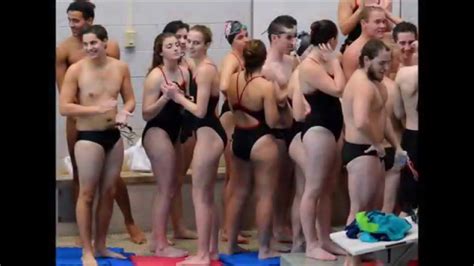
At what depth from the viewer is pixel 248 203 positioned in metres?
6.03

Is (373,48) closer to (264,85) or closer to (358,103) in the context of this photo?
(358,103)

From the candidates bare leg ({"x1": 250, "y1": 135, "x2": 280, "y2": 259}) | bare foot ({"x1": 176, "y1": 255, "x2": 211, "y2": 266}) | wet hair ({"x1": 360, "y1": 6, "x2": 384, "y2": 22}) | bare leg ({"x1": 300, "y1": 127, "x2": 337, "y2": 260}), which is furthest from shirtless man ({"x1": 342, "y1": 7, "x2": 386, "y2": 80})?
bare foot ({"x1": 176, "y1": 255, "x2": 211, "y2": 266})

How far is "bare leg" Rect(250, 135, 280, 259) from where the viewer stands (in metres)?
5.93

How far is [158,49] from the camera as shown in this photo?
5.83 m

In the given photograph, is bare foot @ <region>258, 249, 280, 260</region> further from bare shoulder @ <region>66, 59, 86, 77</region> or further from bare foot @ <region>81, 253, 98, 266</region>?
bare shoulder @ <region>66, 59, 86, 77</region>

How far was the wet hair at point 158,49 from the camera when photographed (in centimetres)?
581

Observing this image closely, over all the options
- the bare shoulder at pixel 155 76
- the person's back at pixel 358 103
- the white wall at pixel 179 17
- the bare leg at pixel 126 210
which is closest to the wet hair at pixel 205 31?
the white wall at pixel 179 17

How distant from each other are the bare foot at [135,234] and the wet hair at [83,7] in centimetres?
110

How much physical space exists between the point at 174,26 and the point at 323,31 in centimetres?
75

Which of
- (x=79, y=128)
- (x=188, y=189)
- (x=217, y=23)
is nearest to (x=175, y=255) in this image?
(x=188, y=189)

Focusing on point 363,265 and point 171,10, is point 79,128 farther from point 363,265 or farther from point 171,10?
point 363,265

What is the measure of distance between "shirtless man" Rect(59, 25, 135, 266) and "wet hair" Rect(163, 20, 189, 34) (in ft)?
0.95

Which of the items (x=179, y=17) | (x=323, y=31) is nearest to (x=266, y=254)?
(x=323, y=31)

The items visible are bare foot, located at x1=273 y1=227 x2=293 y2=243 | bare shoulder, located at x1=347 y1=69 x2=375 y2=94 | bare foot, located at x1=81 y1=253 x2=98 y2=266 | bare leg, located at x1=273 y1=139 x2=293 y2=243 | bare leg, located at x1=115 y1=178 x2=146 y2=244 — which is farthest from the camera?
bare foot, located at x1=273 y1=227 x2=293 y2=243
